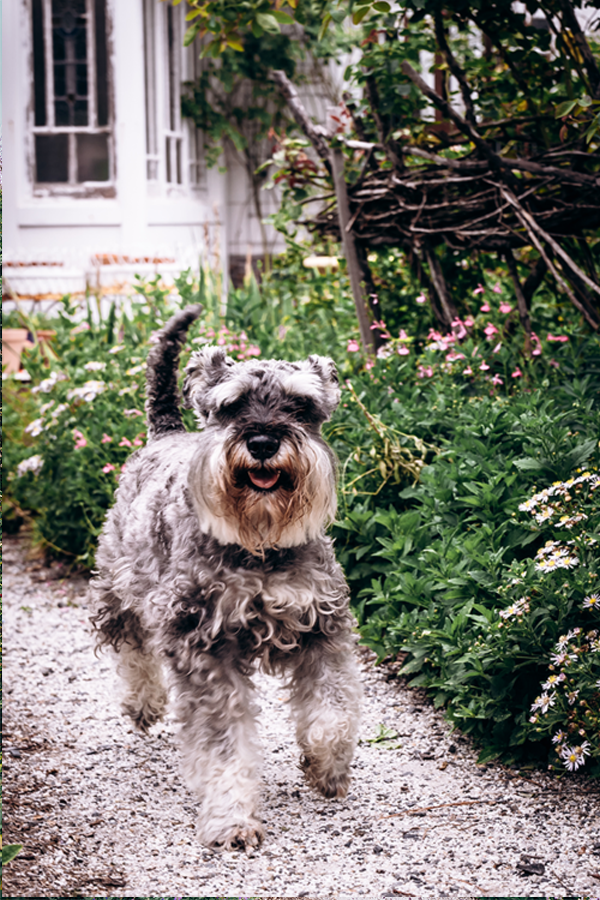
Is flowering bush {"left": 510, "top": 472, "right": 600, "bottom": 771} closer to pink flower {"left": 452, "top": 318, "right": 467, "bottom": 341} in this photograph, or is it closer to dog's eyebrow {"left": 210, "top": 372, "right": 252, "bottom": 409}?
dog's eyebrow {"left": 210, "top": 372, "right": 252, "bottom": 409}

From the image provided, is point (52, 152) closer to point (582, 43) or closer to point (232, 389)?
point (582, 43)

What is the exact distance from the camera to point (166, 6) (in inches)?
453

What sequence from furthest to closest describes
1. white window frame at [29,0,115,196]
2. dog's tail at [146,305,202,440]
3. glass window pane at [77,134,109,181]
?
glass window pane at [77,134,109,181] → white window frame at [29,0,115,196] → dog's tail at [146,305,202,440]

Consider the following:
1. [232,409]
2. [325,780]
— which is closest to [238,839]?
[325,780]

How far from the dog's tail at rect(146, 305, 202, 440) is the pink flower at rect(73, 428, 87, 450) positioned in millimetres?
1778

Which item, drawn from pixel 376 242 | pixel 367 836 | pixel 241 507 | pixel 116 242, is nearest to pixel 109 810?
pixel 367 836

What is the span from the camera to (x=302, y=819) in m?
3.03

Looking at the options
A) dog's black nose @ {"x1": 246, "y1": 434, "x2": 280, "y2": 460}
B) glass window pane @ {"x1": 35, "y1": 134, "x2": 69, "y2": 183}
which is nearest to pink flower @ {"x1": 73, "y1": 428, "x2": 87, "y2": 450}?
dog's black nose @ {"x1": 246, "y1": 434, "x2": 280, "y2": 460}

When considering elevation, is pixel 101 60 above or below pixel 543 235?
above

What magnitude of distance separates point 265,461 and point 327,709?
2.92 ft

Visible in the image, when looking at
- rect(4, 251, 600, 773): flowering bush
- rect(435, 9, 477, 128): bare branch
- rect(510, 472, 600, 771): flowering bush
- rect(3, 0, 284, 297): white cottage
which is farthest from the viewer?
rect(3, 0, 284, 297): white cottage

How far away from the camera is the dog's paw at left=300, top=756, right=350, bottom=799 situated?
10.2 feet

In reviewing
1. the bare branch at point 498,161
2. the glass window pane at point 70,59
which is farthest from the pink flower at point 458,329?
the glass window pane at point 70,59

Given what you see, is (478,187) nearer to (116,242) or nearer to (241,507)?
(241,507)
